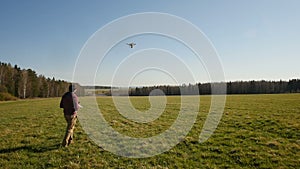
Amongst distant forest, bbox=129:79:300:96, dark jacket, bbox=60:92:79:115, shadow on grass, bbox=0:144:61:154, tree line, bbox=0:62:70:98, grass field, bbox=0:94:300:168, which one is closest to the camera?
grass field, bbox=0:94:300:168

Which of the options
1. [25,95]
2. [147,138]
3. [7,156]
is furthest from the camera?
[25,95]

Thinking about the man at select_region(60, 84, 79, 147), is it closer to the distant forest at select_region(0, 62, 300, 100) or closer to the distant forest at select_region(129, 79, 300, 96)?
the distant forest at select_region(0, 62, 300, 100)

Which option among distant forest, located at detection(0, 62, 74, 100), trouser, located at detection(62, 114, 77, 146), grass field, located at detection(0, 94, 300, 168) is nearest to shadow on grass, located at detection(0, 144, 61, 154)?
grass field, located at detection(0, 94, 300, 168)

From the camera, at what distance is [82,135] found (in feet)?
48.6

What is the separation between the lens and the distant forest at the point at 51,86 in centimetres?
9950

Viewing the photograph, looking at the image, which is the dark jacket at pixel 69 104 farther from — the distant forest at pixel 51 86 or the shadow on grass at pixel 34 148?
the distant forest at pixel 51 86

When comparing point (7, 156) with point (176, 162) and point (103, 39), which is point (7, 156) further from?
point (176, 162)

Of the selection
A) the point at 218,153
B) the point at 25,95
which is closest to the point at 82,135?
the point at 218,153

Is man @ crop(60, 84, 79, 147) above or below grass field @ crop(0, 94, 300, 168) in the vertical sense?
above

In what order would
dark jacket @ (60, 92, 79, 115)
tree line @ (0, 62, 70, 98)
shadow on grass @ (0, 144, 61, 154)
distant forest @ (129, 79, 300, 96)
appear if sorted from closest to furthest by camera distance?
shadow on grass @ (0, 144, 61, 154) < dark jacket @ (60, 92, 79, 115) < tree line @ (0, 62, 70, 98) < distant forest @ (129, 79, 300, 96)

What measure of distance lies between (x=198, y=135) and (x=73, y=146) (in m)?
7.06

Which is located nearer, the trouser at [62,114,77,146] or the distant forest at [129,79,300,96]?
the trouser at [62,114,77,146]

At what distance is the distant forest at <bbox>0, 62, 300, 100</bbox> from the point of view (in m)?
99.5

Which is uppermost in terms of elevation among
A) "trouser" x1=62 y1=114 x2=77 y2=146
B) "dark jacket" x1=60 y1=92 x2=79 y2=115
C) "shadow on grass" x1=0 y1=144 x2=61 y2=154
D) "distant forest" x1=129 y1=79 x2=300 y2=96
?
"distant forest" x1=129 y1=79 x2=300 y2=96
